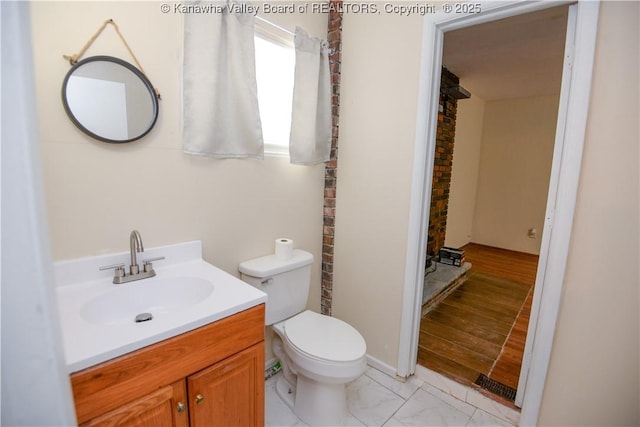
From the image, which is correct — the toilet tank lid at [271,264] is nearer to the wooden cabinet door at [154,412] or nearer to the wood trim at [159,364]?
the wood trim at [159,364]

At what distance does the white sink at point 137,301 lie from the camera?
848 millimetres

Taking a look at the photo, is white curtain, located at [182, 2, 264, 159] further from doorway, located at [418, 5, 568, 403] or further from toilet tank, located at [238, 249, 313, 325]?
doorway, located at [418, 5, 568, 403]

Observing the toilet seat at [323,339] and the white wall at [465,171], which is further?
the white wall at [465,171]

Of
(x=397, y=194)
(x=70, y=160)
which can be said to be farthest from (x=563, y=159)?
(x=70, y=160)

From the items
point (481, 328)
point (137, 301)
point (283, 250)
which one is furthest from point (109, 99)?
point (481, 328)

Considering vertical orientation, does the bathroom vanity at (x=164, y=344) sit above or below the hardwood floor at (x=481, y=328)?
above

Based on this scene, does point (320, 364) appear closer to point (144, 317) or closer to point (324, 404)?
point (324, 404)

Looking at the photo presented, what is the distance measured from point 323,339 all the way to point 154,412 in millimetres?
802

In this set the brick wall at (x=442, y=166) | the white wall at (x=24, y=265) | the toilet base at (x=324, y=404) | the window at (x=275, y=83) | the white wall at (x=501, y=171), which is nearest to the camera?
the white wall at (x=24, y=265)

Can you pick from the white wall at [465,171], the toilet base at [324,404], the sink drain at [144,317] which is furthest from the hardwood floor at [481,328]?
the sink drain at [144,317]

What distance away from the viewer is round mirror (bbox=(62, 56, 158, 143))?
1.10 m

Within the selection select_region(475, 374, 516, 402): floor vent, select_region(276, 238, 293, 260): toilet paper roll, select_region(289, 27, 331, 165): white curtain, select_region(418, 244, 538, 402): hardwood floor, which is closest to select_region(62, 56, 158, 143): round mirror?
select_region(289, 27, 331, 165): white curtain

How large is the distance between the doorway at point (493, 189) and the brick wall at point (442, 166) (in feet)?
0.04

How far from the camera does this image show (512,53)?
2.77 m
